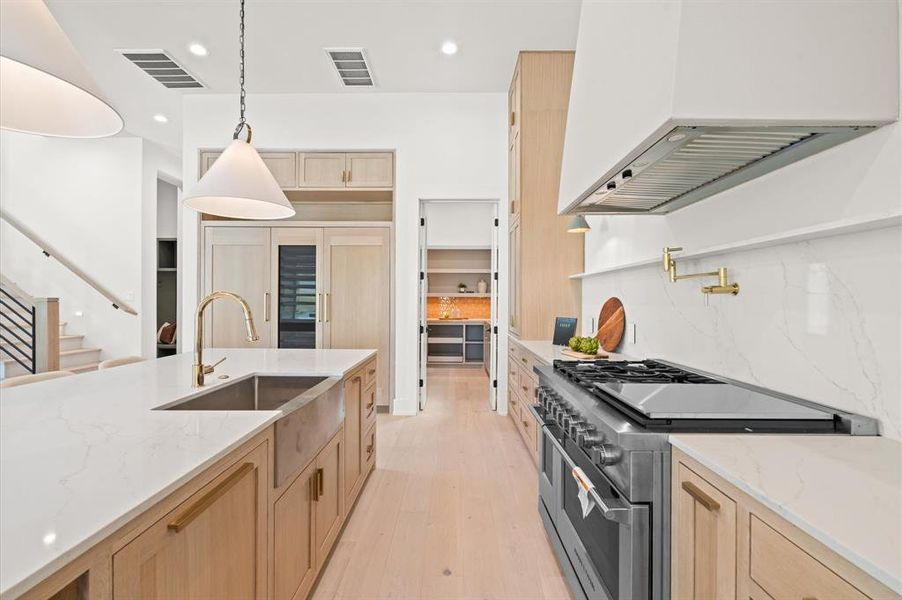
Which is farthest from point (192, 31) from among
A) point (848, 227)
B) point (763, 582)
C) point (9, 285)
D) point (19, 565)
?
point (763, 582)

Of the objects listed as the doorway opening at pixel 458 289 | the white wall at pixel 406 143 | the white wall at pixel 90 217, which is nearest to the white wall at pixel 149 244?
the white wall at pixel 90 217

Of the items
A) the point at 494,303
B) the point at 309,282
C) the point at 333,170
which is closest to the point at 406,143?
the point at 333,170

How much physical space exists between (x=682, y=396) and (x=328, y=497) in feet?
5.04

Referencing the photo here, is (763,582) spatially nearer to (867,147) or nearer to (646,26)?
(867,147)

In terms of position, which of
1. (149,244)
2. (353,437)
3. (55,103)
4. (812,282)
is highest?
(149,244)

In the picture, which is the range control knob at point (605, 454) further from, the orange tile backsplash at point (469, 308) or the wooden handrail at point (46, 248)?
the orange tile backsplash at point (469, 308)

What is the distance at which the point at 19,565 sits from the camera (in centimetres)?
53

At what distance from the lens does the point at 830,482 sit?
0.84m

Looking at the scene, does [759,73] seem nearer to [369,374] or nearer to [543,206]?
[369,374]

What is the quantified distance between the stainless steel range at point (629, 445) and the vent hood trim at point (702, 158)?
794 mm

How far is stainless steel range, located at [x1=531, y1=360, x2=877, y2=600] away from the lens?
1152 mm

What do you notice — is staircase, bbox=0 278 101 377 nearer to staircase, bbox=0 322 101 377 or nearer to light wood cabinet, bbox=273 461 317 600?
staircase, bbox=0 322 101 377

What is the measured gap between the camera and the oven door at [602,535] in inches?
45.6

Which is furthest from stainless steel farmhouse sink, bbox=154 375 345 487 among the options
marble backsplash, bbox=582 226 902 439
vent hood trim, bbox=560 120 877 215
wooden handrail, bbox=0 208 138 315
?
wooden handrail, bbox=0 208 138 315
